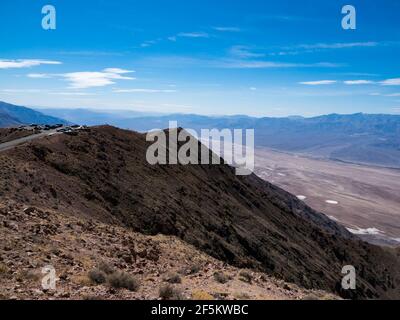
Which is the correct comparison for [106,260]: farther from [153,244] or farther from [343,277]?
[343,277]

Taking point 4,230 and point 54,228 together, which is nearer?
point 4,230

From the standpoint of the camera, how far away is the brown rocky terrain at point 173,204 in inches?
1131

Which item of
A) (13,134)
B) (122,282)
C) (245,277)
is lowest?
(245,277)

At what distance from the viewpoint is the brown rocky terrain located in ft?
94.3

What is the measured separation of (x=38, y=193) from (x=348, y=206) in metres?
183

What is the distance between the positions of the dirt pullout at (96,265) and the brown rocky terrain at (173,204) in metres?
1.60

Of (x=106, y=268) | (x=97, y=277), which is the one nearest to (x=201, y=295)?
(x=97, y=277)

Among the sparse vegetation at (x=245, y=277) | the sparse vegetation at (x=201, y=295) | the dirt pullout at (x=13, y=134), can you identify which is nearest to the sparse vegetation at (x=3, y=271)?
the sparse vegetation at (x=201, y=295)

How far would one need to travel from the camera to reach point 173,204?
39.3 m

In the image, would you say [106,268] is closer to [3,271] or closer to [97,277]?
[97,277]

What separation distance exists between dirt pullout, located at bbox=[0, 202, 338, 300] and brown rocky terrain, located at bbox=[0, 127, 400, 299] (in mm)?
1604

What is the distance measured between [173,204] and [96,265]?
23.0 m

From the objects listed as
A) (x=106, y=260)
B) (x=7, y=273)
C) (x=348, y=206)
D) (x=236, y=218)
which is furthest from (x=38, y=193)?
(x=348, y=206)

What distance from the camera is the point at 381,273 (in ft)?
214
